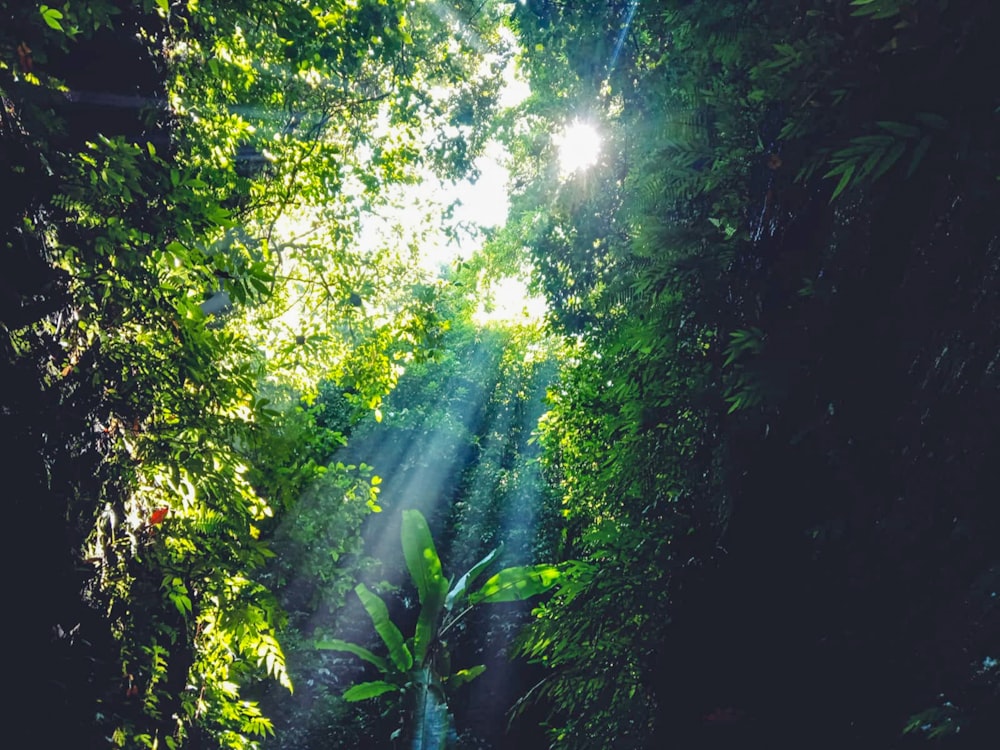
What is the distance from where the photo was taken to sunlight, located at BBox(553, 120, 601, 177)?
5500 millimetres

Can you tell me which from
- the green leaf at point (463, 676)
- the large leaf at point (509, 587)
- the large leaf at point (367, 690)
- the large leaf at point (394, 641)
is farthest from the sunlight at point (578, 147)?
the large leaf at point (367, 690)

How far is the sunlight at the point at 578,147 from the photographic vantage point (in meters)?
5.50

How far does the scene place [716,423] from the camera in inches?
91.4

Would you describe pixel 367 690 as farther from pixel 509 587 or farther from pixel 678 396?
pixel 678 396

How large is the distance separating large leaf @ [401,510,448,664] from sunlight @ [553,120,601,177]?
554cm

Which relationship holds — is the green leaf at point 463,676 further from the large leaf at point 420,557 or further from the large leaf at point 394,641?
the large leaf at point 420,557

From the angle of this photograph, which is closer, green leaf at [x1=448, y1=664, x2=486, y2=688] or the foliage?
the foliage

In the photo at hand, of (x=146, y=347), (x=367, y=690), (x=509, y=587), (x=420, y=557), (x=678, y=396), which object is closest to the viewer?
(x=146, y=347)

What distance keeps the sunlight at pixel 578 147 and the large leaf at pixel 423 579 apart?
5540 millimetres

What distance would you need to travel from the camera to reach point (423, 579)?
25.3 ft

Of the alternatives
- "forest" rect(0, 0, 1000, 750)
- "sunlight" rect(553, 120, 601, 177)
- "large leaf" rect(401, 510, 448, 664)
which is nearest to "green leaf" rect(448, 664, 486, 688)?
"large leaf" rect(401, 510, 448, 664)

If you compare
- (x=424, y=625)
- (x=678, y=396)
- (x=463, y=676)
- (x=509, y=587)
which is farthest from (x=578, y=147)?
(x=463, y=676)

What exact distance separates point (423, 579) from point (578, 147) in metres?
6.59

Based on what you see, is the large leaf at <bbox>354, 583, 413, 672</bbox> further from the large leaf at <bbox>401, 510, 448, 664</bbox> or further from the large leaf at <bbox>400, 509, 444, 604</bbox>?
the large leaf at <bbox>400, 509, 444, 604</bbox>
